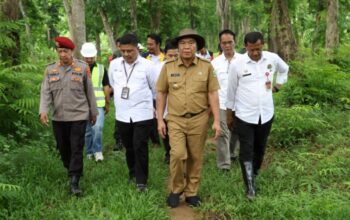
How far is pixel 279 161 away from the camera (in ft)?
23.4

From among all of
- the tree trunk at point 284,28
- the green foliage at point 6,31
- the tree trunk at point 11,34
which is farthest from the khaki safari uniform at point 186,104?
the tree trunk at point 284,28

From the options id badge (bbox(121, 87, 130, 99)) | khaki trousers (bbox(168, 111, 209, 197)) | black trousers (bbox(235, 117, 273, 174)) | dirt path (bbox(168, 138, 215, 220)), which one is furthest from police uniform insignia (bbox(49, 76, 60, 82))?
black trousers (bbox(235, 117, 273, 174))

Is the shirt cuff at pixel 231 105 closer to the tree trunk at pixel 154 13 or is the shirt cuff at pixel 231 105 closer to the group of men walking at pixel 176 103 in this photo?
the group of men walking at pixel 176 103

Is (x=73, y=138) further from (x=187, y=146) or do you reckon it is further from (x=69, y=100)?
(x=187, y=146)

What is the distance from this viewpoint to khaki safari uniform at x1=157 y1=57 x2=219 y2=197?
17.0 ft

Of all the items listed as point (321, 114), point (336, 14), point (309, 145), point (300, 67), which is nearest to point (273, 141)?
point (309, 145)

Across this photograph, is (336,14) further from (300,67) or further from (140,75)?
(140,75)

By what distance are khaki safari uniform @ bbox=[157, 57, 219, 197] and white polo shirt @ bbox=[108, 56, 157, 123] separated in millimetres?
598

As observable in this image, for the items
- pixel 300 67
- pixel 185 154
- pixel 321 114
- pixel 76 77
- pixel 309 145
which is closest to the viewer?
pixel 185 154

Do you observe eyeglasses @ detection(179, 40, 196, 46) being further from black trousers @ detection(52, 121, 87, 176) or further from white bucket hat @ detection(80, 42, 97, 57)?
white bucket hat @ detection(80, 42, 97, 57)

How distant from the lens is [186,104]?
5195 mm

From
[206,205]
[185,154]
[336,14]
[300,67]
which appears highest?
[336,14]

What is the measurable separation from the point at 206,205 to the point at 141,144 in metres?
1.28

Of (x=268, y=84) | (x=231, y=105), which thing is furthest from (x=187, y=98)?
(x=268, y=84)
